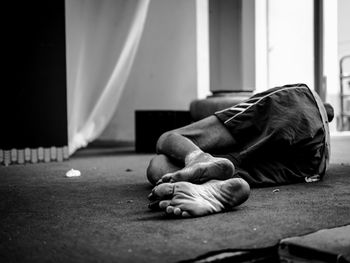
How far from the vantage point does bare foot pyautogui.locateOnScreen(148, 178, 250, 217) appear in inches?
64.0

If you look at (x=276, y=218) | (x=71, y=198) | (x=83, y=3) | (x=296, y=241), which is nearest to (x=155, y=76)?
(x=83, y=3)

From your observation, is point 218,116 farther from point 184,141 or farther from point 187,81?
point 187,81

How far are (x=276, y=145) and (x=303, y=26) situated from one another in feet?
11.4

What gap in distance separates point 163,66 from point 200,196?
10.9 feet

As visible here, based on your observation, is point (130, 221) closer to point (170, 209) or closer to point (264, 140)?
point (170, 209)

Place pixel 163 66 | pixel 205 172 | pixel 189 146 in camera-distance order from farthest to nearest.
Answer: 1. pixel 163 66
2. pixel 189 146
3. pixel 205 172

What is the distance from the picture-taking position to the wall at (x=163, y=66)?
4680 mm

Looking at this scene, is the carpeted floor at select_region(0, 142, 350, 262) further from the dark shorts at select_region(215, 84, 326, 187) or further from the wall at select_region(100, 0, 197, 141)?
the wall at select_region(100, 0, 197, 141)

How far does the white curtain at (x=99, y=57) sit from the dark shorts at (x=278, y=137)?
2102 mm

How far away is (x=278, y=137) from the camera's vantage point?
2.19m

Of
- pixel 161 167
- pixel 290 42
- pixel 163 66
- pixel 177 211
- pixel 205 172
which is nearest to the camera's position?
pixel 177 211

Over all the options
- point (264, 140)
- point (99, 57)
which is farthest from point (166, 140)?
point (99, 57)

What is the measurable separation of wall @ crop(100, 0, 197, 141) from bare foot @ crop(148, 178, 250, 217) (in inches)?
119

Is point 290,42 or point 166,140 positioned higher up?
point 290,42
